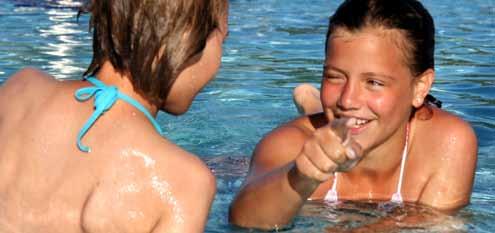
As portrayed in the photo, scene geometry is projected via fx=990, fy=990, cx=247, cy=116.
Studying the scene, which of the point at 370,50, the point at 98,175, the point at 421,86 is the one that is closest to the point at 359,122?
the point at 370,50

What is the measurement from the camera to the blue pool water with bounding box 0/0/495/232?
197 inches

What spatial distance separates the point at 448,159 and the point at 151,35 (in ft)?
7.30

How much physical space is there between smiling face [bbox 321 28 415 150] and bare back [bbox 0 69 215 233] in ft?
3.98

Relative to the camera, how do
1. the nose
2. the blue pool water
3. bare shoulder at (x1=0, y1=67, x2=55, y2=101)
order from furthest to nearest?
1. the blue pool water
2. the nose
3. bare shoulder at (x1=0, y1=67, x2=55, y2=101)

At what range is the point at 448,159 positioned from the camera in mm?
4840

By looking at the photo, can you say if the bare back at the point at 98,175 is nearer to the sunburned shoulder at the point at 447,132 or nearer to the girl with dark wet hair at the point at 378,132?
the girl with dark wet hair at the point at 378,132

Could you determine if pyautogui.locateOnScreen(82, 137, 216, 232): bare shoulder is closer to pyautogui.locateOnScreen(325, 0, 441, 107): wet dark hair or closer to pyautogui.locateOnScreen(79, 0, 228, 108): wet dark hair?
pyautogui.locateOnScreen(79, 0, 228, 108): wet dark hair

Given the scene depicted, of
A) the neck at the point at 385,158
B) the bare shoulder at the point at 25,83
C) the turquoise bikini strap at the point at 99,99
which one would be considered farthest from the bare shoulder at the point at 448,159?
the bare shoulder at the point at 25,83

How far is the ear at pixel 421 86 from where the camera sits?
4.53 metres

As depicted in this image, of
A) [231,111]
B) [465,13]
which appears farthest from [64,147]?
[465,13]

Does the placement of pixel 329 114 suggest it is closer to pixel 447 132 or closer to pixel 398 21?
pixel 398 21

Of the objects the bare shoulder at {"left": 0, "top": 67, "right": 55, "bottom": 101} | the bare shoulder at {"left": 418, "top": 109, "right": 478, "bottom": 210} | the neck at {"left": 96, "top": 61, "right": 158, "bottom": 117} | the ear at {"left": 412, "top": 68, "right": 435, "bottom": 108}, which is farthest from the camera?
the bare shoulder at {"left": 418, "top": 109, "right": 478, "bottom": 210}

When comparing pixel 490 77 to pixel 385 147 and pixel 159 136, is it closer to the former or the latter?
pixel 385 147

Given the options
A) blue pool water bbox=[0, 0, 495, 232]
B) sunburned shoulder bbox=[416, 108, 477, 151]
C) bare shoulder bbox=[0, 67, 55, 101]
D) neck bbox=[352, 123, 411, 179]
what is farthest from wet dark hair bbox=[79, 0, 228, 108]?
sunburned shoulder bbox=[416, 108, 477, 151]
